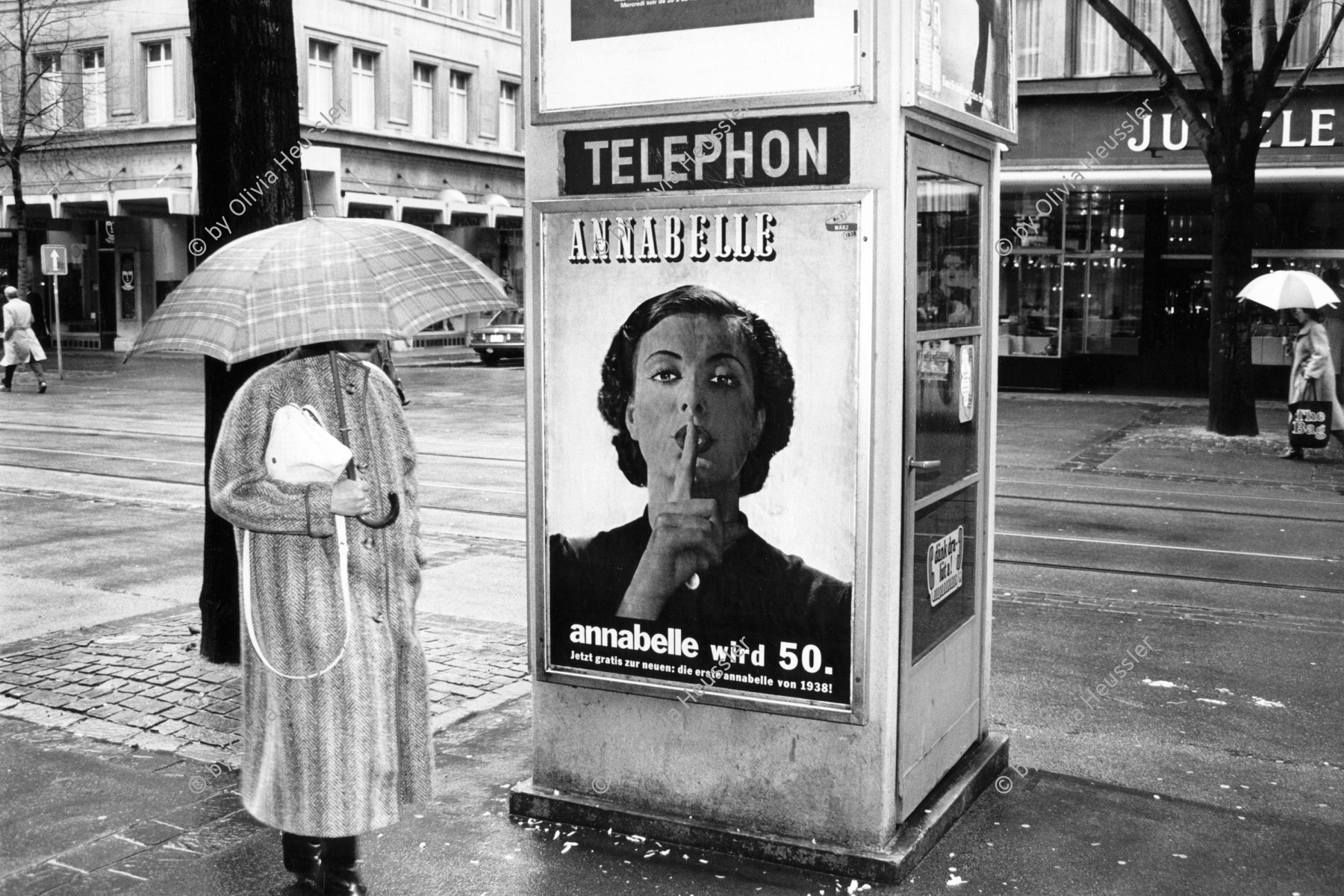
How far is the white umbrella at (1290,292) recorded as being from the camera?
15.3m

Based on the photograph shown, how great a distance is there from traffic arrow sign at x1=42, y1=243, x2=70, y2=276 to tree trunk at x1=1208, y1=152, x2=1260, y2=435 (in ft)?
66.5

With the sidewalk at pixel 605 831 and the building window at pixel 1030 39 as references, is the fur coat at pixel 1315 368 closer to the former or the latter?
the sidewalk at pixel 605 831

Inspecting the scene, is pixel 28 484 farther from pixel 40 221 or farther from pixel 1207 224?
pixel 40 221

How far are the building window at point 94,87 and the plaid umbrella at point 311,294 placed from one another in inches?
1540

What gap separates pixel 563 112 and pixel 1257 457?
43.5 ft

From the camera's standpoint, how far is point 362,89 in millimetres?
40375

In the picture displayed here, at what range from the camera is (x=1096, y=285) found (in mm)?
25172

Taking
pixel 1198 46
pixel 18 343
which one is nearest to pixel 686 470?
pixel 1198 46

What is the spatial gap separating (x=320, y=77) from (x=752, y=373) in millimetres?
37480

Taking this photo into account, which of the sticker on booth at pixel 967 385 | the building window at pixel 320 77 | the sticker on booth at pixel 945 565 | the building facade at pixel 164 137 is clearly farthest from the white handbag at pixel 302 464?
the building window at pixel 320 77

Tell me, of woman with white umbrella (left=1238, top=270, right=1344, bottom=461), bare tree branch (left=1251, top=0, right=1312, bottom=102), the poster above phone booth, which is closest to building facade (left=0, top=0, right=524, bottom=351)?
bare tree branch (left=1251, top=0, right=1312, bottom=102)

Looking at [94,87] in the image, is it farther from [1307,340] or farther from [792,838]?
[792,838]

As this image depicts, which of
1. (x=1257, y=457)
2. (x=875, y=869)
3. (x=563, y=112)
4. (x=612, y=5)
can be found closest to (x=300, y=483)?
(x=563, y=112)

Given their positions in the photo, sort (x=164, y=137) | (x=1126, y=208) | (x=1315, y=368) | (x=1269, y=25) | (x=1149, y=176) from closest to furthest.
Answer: (x=1315, y=368) < (x=1269, y=25) < (x=1149, y=176) < (x=1126, y=208) < (x=164, y=137)
